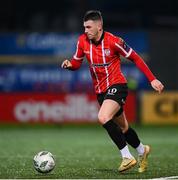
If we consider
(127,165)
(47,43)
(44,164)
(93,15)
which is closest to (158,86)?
(127,165)

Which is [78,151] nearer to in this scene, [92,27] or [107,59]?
[107,59]

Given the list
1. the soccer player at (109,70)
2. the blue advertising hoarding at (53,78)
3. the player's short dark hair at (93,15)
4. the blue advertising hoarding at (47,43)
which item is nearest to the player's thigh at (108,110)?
the soccer player at (109,70)

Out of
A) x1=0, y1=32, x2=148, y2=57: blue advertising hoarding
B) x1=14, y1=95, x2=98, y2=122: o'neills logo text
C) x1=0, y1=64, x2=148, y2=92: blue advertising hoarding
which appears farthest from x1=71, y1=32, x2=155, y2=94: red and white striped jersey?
x1=0, y1=32, x2=148, y2=57: blue advertising hoarding

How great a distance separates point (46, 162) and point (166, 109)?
13204 millimetres

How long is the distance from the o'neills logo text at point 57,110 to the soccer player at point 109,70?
12.2m

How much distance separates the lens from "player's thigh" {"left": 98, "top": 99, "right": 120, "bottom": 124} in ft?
31.9

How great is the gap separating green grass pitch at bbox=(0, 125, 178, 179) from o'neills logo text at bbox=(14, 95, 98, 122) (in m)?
0.30

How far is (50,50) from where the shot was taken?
2469 centimetres

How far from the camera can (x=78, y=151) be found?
13.8m

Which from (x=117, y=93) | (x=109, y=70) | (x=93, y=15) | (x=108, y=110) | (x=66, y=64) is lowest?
(x=108, y=110)

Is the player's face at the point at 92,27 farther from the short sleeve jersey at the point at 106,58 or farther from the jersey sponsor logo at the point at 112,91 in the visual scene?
the jersey sponsor logo at the point at 112,91

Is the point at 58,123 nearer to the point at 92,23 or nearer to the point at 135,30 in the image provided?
the point at 135,30

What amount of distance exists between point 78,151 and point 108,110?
13.6 ft

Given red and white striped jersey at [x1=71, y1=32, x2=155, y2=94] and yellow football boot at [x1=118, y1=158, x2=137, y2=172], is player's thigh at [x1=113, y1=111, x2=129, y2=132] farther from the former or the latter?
yellow football boot at [x1=118, y1=158, x2=137, y2=172]
